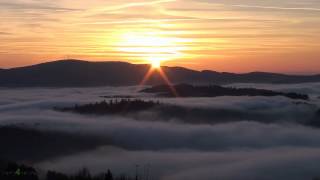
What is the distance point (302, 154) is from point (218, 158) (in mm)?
25155

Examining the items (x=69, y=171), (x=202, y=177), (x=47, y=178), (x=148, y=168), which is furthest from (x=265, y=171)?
(x=47, y=178)

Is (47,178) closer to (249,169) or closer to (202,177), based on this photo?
(202,177)

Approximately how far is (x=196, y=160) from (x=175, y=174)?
3352 centimetres

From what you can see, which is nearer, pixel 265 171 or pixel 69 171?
pixel 69 171

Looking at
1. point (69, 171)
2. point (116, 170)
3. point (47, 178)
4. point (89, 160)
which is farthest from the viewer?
point (89, 160)

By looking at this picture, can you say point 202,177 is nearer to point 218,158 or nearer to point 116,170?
point 116,170

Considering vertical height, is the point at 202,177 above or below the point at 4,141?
below

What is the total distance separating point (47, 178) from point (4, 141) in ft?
240

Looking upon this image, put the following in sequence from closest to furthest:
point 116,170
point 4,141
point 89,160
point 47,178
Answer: point 47,178 → point 116,170 → point 89,160 → point 4,141

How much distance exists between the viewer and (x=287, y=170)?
162375 mm

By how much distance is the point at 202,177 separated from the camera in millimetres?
153250

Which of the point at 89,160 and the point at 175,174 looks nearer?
the point at 175,174

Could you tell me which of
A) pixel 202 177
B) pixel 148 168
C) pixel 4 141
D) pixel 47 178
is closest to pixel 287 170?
pixel 202 177

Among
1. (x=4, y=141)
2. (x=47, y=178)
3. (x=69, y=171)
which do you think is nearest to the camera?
(x=47, y=178)
